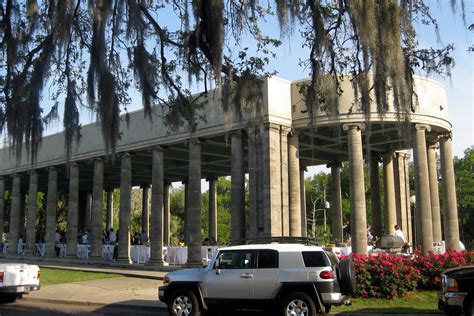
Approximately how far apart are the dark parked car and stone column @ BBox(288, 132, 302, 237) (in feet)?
46.7

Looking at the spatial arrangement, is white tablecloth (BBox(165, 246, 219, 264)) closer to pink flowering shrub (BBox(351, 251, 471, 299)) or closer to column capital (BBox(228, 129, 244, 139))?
column capital (BBox(228, 129, 244, 139))

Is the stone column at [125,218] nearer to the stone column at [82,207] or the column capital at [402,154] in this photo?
the column capital at [402,154]

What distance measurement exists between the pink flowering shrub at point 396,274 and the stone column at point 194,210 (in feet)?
37.5

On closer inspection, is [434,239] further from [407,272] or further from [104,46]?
[104,46]

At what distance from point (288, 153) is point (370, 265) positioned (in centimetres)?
1143

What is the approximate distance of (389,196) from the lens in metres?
31.5

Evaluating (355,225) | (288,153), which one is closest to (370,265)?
(355,225)

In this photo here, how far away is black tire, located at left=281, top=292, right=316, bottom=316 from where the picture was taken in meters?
11.0

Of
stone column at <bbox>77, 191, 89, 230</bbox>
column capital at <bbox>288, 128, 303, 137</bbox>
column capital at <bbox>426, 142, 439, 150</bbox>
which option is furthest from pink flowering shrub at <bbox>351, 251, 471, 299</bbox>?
stone column at <bbox>77, 191, 89, 230</bbox>

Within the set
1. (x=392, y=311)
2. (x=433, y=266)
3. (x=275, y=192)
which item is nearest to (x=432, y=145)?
(x=275, y=192)

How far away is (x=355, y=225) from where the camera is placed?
78.4 feet

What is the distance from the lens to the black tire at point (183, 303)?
11.9 metres

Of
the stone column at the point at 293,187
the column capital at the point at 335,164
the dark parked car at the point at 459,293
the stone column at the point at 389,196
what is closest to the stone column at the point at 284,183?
the stone column at the point at 293,187

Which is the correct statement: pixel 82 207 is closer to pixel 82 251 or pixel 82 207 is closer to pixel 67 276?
pixel 82 251
